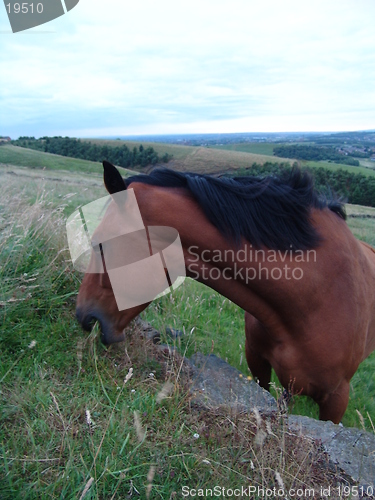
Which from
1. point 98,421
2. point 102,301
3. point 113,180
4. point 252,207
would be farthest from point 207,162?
point 98,421

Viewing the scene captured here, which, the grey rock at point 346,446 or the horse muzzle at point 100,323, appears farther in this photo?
the horse muzzle at point 100,323

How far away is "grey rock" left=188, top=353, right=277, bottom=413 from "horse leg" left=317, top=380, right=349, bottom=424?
0.39 metres

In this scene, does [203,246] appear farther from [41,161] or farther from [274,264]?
[41,161]

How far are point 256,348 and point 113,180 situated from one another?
73.1 inches

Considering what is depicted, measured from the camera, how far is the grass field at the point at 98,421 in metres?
1.69

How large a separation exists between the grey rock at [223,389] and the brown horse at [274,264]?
0.30m

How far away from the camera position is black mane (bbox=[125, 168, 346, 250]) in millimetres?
2139

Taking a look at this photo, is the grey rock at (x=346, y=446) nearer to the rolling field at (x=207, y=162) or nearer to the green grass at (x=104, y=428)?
the green grass at (x=104, y=428)

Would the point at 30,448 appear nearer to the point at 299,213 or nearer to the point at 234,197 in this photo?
the point at 234,197

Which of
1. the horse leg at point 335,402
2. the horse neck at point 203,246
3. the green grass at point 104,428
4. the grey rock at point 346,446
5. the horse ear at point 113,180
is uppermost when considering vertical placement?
the horse ear at point 113,180

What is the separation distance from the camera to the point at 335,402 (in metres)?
2.63

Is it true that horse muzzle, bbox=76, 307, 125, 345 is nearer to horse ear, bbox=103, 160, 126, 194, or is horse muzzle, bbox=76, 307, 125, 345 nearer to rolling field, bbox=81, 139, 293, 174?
horse ear, bbox=103, 160, 126, 194

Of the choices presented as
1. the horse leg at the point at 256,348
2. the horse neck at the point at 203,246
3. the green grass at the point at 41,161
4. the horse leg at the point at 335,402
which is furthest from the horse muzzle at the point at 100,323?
the green grass at the point at 41,161

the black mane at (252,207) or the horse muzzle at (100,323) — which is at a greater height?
the black mane at (252,207)
